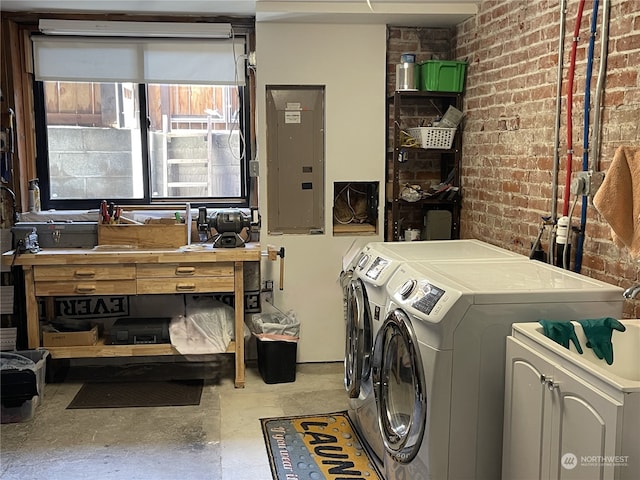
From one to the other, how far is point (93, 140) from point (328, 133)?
165 cm

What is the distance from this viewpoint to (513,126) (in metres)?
3.38

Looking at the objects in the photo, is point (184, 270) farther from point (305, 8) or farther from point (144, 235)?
point (305, 8)

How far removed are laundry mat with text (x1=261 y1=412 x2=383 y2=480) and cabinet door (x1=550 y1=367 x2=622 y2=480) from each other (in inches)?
49.1

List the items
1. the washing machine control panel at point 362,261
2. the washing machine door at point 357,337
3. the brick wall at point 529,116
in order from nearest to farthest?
the brick wall at point 529,116 → the washing machine door at point 357,337 → the washing machine control panel at point 362,261

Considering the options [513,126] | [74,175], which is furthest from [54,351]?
[513,126]

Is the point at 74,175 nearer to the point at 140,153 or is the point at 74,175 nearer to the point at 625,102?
the point at 140,153

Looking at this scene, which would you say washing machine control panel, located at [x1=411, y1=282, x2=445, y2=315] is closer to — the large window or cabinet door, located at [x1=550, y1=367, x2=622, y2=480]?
cabinet door, located at [x1=550, y1=367, x2=622, y2=480]

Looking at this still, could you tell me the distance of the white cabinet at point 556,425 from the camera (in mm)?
1598

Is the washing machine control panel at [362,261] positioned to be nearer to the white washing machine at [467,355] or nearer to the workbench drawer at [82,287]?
the white washing machine at [467,355]

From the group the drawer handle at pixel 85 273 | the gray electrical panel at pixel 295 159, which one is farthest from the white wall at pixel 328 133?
the drawer handle at pixel 85 273

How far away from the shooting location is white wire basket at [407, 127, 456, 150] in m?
4.01

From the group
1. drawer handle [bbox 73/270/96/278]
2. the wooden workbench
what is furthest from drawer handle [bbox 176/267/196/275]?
drawer handle [bbox 73/270/96/278]

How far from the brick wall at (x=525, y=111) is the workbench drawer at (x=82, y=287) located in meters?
2.14

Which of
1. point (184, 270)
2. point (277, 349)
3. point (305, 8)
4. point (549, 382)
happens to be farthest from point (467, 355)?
point (305, 8)
